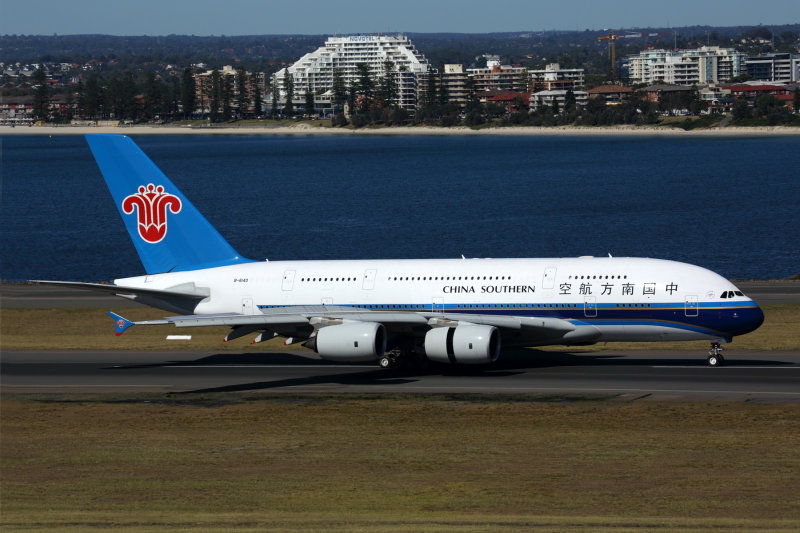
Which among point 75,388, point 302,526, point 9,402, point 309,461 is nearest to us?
point 302,526

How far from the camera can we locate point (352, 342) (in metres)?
46.9

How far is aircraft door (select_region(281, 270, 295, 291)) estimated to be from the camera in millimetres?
53188

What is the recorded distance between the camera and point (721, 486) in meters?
29.8

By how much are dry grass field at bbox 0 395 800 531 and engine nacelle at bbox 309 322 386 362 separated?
245cm

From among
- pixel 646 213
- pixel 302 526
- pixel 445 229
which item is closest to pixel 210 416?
pixel 302 526

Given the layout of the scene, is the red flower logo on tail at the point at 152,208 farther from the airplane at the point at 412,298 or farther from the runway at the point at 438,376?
the runway at the point at 438,376

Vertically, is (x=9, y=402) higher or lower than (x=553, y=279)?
lower

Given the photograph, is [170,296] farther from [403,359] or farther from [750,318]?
[750,318]

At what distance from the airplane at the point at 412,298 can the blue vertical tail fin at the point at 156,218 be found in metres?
0.05

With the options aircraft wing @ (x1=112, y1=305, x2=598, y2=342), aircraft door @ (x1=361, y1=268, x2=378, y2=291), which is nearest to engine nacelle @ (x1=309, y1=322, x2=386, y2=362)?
aircraft wing @ (x1=112, y1=305, x2=598, y2=342)

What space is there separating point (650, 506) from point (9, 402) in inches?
1079

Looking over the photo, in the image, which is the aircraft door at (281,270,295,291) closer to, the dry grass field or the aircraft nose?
the dry grass field

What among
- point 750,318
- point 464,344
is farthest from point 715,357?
point 464,344

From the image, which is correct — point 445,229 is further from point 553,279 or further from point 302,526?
point 302,526
